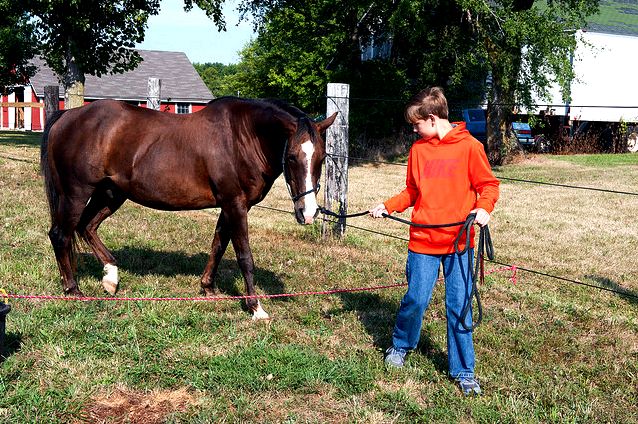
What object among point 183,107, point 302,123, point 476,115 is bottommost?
point 302,123

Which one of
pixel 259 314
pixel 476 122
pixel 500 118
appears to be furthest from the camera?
pixel 476 122

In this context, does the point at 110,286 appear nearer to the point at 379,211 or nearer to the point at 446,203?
the point at 379,211

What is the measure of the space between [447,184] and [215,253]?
268 cm

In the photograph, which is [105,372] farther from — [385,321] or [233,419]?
[385,321]

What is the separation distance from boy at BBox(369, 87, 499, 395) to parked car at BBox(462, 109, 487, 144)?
22212 millimetres

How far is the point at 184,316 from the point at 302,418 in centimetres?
190

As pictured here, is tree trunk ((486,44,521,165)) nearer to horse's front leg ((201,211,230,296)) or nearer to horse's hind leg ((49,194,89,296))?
horse's front leg ((201,211,230,296))

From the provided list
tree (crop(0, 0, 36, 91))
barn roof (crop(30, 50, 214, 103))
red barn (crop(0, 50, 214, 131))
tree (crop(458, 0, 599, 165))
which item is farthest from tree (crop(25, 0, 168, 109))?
barn roof (crop(30, 50, 214, 103))

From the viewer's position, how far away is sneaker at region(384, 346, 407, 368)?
14.6 ft

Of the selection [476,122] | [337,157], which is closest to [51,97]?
[337,157]

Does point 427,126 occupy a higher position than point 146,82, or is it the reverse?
point 146,82

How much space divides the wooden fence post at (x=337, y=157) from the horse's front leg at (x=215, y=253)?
2718 mm

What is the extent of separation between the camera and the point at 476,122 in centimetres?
2650

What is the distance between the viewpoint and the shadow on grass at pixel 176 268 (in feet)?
20.9
